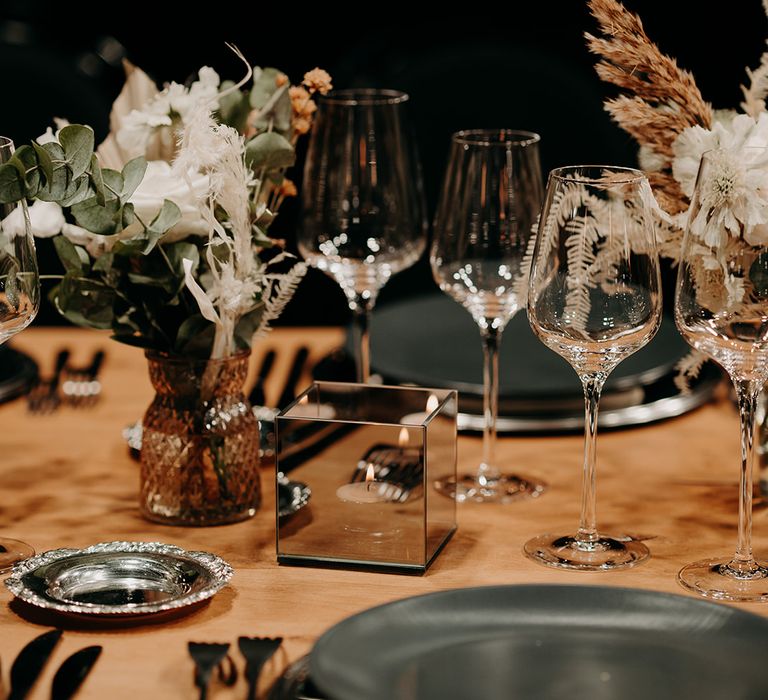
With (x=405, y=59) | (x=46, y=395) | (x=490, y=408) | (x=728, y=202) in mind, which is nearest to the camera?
(x=728, y=202)

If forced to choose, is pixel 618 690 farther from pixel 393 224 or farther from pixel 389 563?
pixel 393 224

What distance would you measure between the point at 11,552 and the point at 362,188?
1.69 ft

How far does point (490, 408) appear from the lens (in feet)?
4.42

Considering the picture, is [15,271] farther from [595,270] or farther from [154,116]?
[595,270]

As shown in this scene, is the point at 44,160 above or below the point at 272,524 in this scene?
above

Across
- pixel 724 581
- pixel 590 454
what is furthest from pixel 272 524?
pixel 724 581

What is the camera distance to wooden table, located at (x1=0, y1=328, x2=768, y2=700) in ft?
3.22

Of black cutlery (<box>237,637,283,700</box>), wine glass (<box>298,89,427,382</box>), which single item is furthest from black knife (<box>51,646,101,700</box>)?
wine glass (<box>298,89,427,382</box>)

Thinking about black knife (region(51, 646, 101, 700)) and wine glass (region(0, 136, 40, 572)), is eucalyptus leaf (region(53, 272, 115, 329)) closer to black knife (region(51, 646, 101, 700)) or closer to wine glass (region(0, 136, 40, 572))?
wine glass (region(0, 136, 40, 572))

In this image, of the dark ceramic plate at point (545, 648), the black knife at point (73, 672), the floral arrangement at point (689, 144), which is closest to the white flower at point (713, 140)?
the floral arrangement at point (689, 144)

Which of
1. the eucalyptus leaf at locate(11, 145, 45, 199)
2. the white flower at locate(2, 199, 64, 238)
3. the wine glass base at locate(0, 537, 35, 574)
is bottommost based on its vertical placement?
the wine glass base at locate(0, 537, 35, 574)

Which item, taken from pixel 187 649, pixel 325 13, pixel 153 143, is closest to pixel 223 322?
pixel 153 143

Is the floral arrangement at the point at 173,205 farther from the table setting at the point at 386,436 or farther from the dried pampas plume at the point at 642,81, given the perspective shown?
the dried pampas plume at the point at 642,81

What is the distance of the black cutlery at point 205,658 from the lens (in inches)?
36.1
